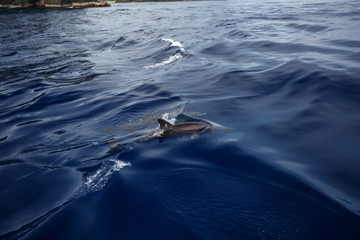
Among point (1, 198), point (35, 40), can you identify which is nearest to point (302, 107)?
point (1, 198)

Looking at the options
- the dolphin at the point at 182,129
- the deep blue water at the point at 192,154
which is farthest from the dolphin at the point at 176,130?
the deep blue water at the point at 192,154

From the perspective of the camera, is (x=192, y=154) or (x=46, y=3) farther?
(x=46, y=3)

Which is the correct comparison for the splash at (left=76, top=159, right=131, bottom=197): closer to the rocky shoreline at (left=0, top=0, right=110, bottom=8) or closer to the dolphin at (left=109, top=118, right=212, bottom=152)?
the dolphin at (left=109, top=118, right=212, bottom=152)

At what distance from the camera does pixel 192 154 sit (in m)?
4.68

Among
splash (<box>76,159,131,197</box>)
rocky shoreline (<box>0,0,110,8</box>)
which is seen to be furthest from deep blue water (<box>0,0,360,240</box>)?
rocky shoreline (<box>0,0,110,8</box>)

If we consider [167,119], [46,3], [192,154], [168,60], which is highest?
[46,3]

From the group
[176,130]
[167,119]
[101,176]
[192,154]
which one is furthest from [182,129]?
[101,176]

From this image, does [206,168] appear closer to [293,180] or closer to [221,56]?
[293,180]

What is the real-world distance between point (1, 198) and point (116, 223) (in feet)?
6.86

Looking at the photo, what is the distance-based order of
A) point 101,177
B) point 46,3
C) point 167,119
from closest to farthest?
point 101,177 < point 167,119 < point 46,3

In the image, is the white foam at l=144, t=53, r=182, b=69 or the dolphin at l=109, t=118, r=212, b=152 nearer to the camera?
the dolphin at l=109, t=118, r=212, b=152

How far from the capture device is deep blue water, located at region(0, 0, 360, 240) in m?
3.12

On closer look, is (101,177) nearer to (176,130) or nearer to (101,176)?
(101,176)

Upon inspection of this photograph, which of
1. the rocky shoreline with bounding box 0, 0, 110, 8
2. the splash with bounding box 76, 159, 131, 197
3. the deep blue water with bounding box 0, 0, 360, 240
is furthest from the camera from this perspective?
the rocky shoreline with bounding box 0, 0, 110, 8
